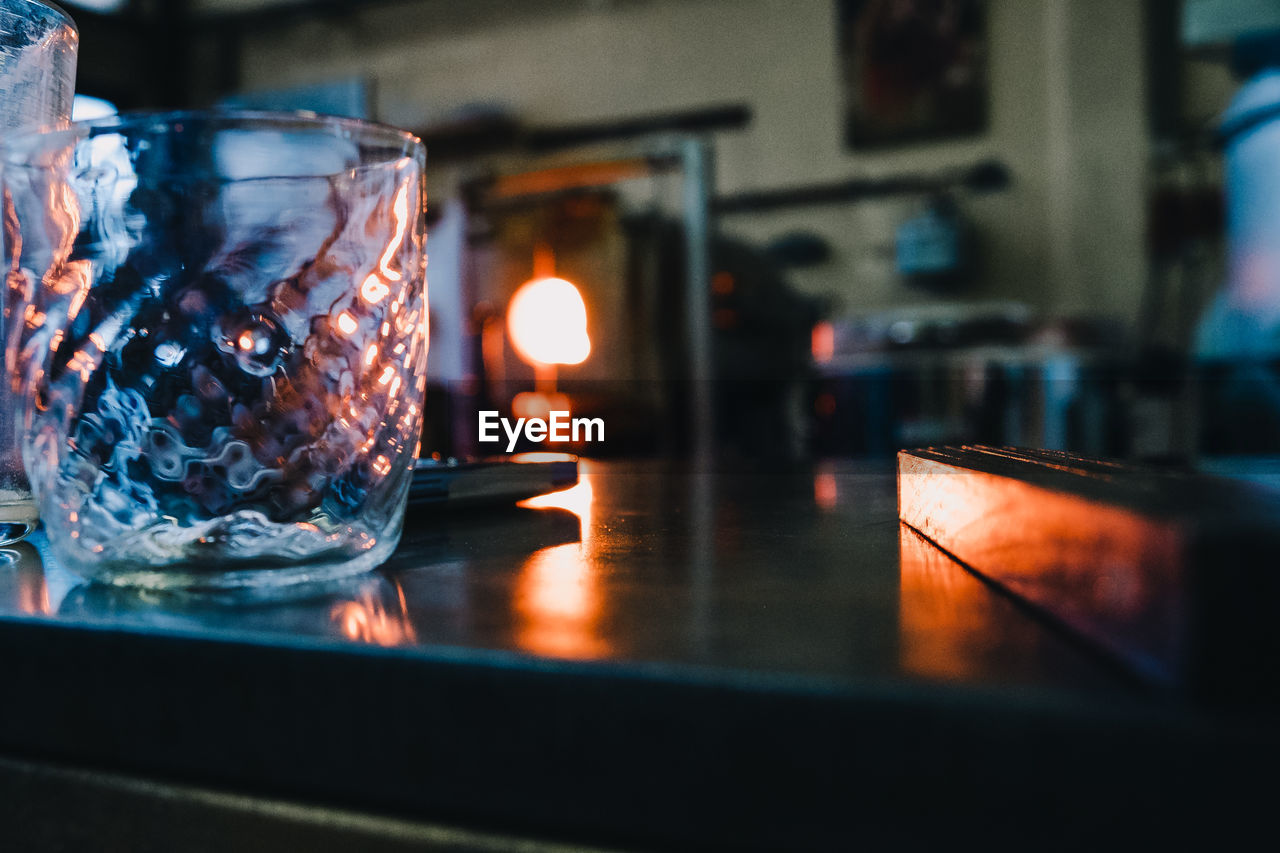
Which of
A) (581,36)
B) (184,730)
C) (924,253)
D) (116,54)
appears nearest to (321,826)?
(184,730)

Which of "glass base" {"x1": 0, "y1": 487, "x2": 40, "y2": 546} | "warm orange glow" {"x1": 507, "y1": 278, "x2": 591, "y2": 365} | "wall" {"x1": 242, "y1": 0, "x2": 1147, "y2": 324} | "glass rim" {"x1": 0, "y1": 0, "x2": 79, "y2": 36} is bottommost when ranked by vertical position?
"glass base" {"x1": 0, "y1": 487, "x2": 40, "y2": 546}

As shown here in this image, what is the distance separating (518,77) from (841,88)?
Answer: 1224 mm

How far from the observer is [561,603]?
0.47ft

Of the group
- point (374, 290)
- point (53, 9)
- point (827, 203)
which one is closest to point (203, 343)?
point (374, 290)

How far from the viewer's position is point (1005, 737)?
89 mm

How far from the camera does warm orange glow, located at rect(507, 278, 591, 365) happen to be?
2201mm

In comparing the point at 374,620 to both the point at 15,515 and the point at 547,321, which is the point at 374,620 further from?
the point at 547,321

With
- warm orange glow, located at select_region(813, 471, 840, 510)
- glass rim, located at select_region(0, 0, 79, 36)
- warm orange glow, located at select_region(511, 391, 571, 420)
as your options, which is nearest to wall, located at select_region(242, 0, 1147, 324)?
warm orange glow, located at select_region(511, 391, 571, 420)

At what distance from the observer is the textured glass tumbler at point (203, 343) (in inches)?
6.4

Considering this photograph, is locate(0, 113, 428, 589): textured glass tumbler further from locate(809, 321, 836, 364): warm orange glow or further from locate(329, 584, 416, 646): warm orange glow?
locate(809, 321, 836, 364): warm orange glow

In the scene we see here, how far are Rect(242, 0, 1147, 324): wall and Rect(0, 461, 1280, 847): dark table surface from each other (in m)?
2.87

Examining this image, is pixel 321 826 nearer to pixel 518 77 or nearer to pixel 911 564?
pixel 911 564

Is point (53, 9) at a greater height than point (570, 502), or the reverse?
point (53, 9)
